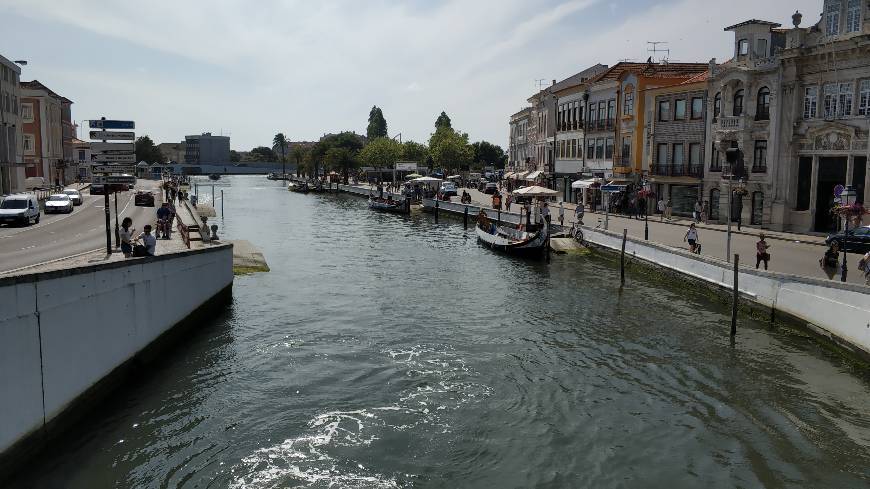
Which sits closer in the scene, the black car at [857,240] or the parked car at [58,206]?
the black car at [857,240]

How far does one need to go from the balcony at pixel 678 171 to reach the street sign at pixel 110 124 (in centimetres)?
4141

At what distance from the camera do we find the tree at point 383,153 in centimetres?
12594

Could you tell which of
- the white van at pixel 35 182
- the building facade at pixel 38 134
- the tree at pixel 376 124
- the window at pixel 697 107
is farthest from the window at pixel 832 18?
the tree at pixel 376 124

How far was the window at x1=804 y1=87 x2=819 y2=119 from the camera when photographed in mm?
39781

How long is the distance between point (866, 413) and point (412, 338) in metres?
12.9

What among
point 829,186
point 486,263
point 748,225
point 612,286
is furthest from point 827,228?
point 486,263

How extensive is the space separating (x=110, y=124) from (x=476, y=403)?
533 inches

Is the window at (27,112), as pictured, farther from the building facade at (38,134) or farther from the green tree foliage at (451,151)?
the green tree foliage at (451,151)

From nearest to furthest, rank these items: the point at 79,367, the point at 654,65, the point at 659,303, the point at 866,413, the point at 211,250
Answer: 1. the point at 79,367
2. the point at 866,413
3. the point at 211,250
4. the point at 659,303
5. the point at 654,65

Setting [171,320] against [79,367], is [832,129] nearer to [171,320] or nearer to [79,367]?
[171,320]

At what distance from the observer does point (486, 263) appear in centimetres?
4019

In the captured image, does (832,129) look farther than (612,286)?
Yes

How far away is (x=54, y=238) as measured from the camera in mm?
29422

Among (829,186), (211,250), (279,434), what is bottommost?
(279,434)
